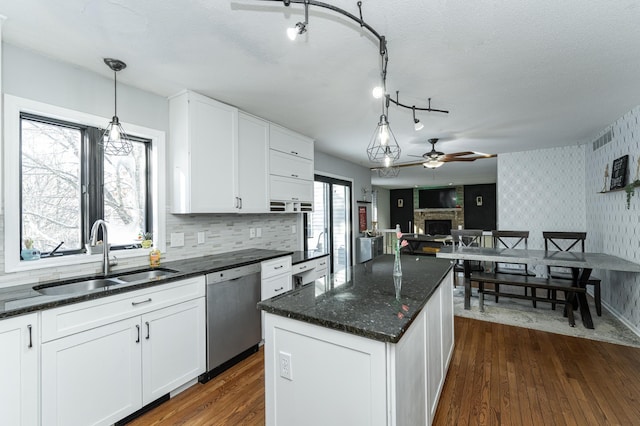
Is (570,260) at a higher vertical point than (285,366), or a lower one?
higher

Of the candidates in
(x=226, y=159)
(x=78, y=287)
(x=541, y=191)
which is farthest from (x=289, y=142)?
(x=541, y=191)

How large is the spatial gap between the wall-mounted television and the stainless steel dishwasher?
963 cm

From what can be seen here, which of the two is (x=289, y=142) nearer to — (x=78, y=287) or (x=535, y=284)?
(x=78, y=287)

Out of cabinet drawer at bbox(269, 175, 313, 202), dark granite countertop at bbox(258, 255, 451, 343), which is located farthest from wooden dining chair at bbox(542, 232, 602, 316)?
cabinet drawer at bbox(269, 175, 313, 202)

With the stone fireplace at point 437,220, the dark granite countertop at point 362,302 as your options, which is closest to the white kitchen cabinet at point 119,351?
the dark granite countertop at point 362,302

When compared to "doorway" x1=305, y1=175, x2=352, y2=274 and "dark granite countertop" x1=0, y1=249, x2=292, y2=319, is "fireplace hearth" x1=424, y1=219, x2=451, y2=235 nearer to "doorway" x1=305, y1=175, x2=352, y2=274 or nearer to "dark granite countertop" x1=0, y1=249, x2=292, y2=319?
"doorway" x1=305, y1=175, x2=352, y2=274

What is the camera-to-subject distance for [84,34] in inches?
69.1

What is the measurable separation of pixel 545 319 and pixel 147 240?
4428 mm

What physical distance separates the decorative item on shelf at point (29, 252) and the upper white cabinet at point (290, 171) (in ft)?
6.52

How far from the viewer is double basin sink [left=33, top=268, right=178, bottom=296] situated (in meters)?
1.88

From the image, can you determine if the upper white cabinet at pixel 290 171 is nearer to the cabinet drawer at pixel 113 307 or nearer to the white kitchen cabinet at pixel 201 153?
the white kitchen cabinet at pixel 201 153

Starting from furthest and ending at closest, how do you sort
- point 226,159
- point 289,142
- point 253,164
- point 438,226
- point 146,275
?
point 438,226
point 289,142
point 253,164
point 226,159
point 146,275

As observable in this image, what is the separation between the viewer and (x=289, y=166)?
3.67m

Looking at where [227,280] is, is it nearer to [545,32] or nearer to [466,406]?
[466,406]
